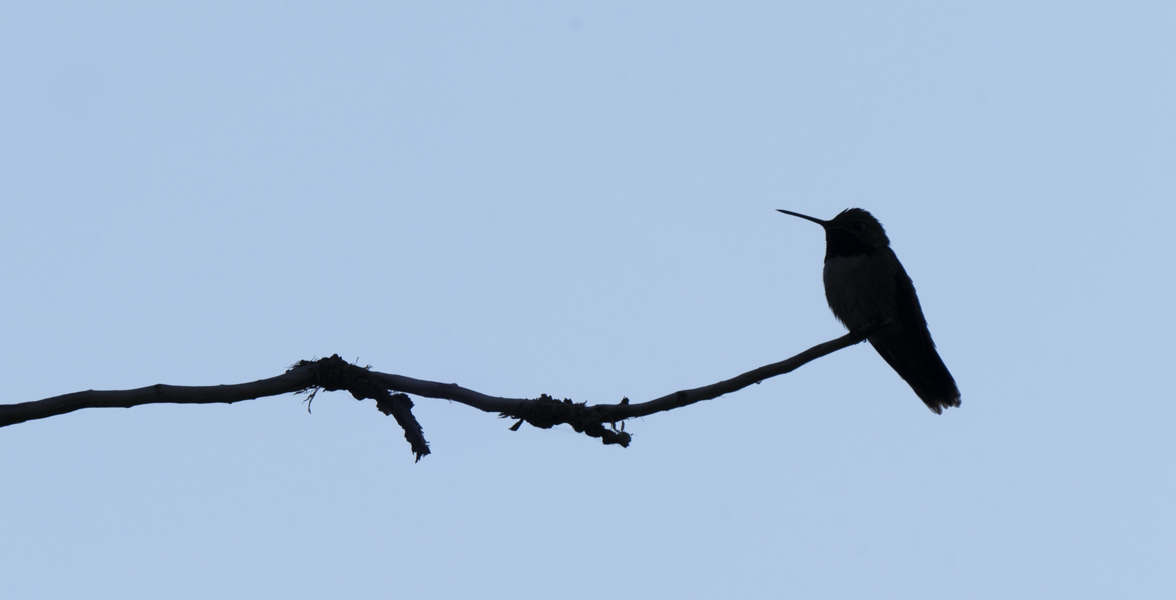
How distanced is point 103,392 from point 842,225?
21.7 ft

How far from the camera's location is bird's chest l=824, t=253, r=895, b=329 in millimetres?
7590

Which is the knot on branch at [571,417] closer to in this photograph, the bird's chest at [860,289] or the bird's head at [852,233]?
the bird's chest at [860,289]

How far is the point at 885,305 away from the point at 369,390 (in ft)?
17.4

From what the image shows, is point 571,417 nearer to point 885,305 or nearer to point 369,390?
point 369,390

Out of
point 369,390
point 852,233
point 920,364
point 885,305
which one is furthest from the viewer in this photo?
point 852,233

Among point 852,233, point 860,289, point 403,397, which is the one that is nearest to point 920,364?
point 860,289

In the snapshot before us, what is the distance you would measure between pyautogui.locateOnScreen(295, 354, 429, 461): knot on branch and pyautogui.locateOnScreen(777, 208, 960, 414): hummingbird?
4.89 m

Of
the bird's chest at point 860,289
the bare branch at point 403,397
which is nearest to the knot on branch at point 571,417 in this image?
the bare branch at point 403,397

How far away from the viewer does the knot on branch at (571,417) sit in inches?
133

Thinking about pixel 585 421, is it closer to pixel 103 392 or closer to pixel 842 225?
pixel 103 392

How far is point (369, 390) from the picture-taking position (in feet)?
11.0

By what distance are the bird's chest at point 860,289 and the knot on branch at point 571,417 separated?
469cm

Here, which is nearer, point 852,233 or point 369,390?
point 369,390

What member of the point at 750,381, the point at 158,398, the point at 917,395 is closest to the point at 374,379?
the point at 158,398
